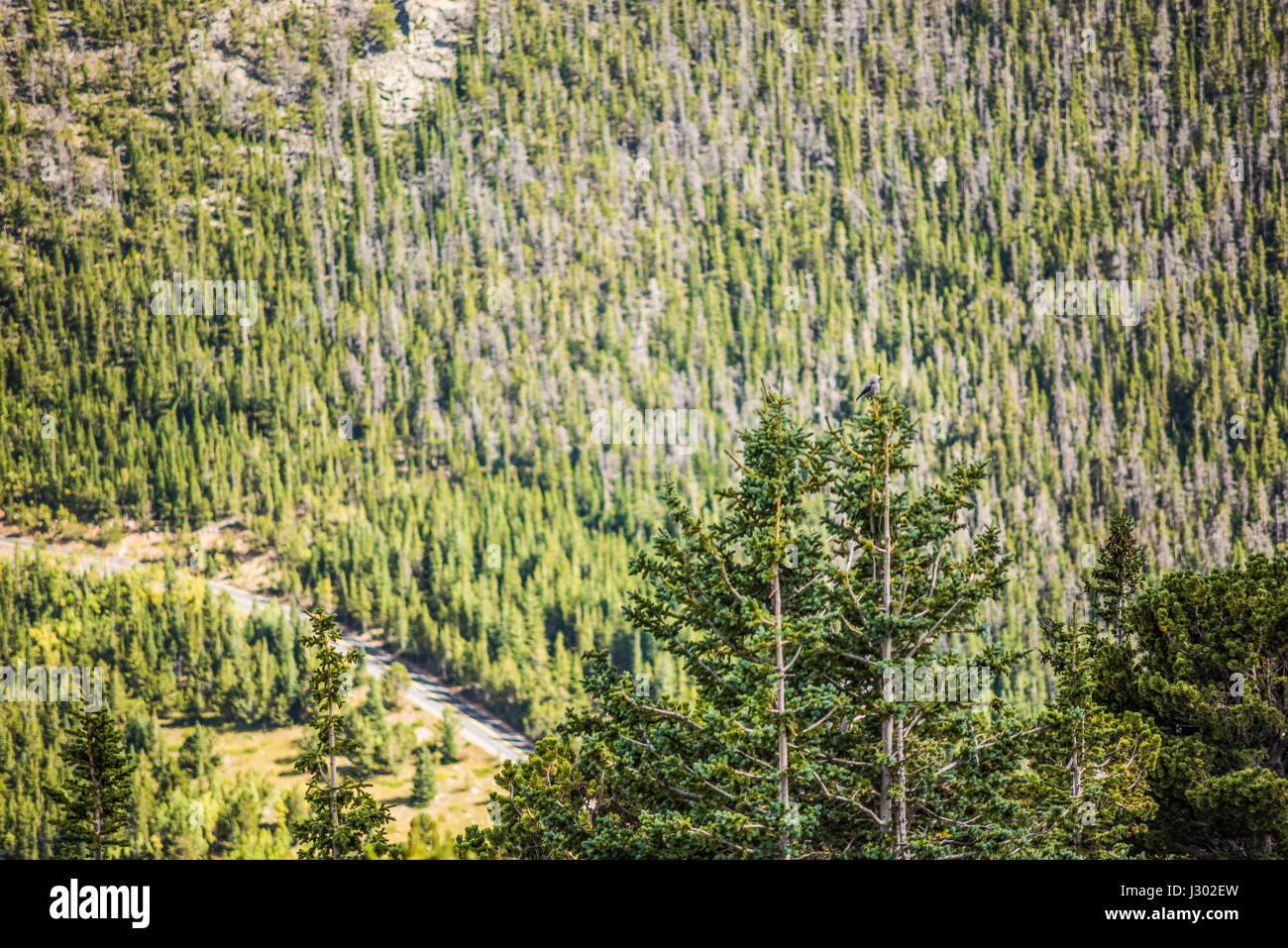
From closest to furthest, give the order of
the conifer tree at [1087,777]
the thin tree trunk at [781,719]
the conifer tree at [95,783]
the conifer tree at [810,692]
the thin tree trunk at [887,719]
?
the thin tree trunk at [781,719] → the thin tree trunk at [887,719] → the conifer tree at [810,692] → the conifer tree at [1087,777] → the conifer tree at [95,783]

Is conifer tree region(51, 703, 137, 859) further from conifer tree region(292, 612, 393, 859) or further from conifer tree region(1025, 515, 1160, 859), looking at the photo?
conifer tree region(1025, 515, 1160, 859)

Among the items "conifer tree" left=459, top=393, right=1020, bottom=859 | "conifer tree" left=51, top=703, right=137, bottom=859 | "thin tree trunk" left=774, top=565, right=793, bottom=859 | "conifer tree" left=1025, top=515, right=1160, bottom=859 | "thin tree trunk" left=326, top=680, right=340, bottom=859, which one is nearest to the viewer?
"thin tree trunk" left=774, top=565, right=793, bottom=859

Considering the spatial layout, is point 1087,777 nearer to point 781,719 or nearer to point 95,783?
point 781,719

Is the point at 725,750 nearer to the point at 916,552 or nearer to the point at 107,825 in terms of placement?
the point at 916,552

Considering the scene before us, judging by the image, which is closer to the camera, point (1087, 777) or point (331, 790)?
point (1087, 777)

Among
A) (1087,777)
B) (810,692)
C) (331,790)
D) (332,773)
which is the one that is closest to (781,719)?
(810,692)

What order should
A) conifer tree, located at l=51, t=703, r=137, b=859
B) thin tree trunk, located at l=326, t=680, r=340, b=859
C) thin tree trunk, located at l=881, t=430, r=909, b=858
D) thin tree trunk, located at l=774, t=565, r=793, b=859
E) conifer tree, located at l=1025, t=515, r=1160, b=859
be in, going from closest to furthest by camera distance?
1. thin tree trunk, located at l=774, t=565, r=793, b=859
2. thin tree trunk, located at l=881, t=430, r=909, b=858
3. conifer tree, located at l=1025, t=515, r=1160, b=859
4. thin tree trunk, located at l=326, t=680, r=340, b=859
5. conifer tree, located at l=51, t=703, r=137, b=859

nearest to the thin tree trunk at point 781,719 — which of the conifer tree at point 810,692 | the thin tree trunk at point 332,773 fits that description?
the conifer tree at point 810,692

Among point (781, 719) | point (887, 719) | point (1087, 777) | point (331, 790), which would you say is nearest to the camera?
point (781, 719)

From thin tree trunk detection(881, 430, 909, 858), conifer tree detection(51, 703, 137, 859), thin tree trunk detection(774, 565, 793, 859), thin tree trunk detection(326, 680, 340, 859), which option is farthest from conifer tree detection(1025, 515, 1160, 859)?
conifer tree detection(51, 703, 137, 859)

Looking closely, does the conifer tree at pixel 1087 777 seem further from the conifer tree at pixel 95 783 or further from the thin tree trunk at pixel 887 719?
the conifer tree at pixel 95 783

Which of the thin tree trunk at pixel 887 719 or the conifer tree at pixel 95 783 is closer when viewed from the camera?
the thin tree trunk at pixel 887 719

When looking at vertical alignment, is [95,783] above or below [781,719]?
below

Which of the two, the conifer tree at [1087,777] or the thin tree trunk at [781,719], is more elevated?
the thin tree trunk at [781,719]
